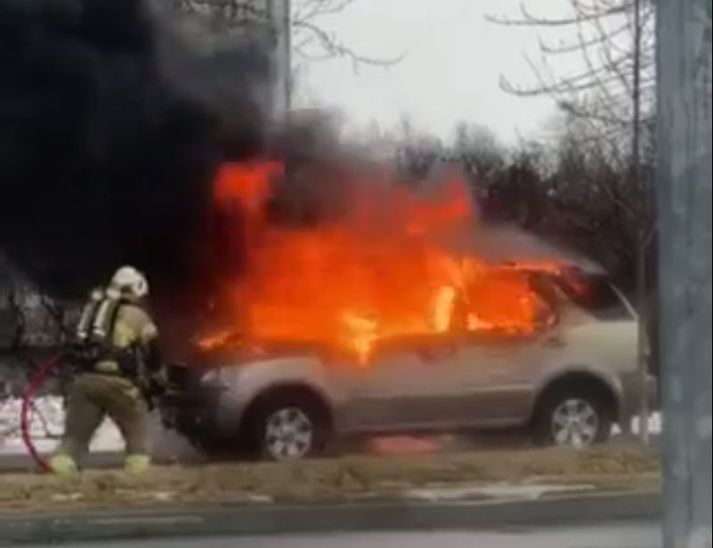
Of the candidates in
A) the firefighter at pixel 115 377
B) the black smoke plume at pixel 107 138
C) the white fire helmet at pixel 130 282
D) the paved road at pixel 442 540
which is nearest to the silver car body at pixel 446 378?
the firefighter at pixel 115 377

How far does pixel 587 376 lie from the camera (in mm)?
6621

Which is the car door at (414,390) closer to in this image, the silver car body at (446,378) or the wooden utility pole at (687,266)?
the silver car body at (446,378)

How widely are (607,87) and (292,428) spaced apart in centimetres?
184

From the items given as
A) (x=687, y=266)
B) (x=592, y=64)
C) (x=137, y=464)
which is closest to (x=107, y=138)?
(x=137, y=464)

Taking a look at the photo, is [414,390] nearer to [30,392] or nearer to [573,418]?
[573,418]

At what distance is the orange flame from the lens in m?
6.57

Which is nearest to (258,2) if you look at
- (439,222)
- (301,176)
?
(301,176)

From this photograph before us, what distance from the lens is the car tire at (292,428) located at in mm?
6477

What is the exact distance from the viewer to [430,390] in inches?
255

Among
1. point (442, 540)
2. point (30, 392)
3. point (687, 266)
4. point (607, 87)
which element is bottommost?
point (442, 540)

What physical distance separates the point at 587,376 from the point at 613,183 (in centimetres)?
78

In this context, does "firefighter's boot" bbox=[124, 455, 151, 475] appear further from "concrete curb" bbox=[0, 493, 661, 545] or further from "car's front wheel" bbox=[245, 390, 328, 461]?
"car's front wheel" bbox=[245, 390, 328, 461]

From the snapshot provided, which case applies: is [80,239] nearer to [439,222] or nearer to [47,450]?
[47,450]

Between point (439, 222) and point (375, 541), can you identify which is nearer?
point (375, 541)
